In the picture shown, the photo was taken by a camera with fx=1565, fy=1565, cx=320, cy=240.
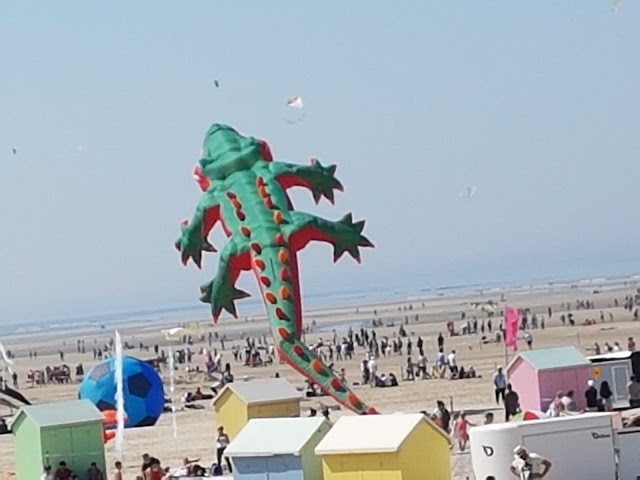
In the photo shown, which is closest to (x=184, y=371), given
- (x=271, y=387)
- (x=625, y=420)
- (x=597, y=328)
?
(x=597, y=328)

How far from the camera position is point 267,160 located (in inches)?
1105

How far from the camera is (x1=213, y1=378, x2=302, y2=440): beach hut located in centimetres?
2439

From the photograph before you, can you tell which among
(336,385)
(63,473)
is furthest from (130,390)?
(63,473)

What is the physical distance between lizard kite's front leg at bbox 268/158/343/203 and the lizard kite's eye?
0.18 metres

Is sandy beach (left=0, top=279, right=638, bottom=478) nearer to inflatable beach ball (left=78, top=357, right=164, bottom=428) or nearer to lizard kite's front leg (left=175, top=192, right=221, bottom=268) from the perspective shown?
inflatable beach ball (left=78, top=357, right=164, bottom=428)

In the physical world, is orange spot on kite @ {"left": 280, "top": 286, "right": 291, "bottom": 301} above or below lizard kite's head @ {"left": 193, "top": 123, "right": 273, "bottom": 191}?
below

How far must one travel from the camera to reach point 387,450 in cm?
1752

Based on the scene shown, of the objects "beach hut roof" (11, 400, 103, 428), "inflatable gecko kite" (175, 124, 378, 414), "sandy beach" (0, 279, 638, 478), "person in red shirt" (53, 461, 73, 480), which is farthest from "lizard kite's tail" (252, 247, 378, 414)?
"person in red shirt" (53, 461, 73, 480)

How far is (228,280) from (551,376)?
6172mm

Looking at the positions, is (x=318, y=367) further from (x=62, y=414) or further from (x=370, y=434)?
(x=370, y=434)

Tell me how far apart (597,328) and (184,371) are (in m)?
17.8

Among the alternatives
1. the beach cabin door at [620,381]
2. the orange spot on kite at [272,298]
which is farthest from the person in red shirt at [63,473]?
the beach cabin door at [620,381]

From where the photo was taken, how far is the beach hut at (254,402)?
24.4m

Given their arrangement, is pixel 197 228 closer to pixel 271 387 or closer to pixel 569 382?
pixel 271 387
